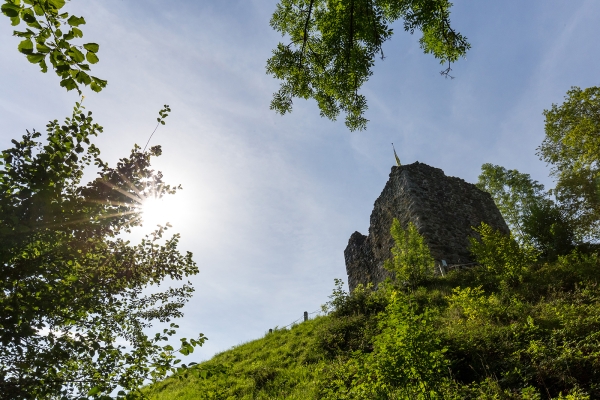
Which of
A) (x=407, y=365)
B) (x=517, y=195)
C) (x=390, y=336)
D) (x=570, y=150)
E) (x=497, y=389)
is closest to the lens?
(x=407, y=365)

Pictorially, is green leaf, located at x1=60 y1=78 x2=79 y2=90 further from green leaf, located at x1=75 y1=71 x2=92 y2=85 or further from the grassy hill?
the grassy hill

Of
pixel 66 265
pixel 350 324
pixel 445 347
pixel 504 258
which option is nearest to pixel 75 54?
pixel 66 265

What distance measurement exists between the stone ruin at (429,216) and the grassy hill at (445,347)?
114 inches

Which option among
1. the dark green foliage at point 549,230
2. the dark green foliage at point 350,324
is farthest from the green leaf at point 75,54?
the dark green foliage at point 549,230

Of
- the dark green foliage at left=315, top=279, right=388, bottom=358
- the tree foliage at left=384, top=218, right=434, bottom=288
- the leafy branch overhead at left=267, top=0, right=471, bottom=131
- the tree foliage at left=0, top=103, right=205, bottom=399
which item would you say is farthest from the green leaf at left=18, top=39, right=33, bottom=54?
the tree foliage at left=384, top=218, right=434, bottom=288

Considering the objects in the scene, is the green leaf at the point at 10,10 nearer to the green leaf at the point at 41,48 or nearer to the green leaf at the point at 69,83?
the green leaf at the point at 41,48

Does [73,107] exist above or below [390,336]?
above

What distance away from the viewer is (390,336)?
14.3 feet

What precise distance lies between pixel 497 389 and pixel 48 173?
6.23m

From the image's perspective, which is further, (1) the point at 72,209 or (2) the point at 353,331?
(2) the point at 353,331

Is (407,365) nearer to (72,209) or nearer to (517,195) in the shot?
(72,209)

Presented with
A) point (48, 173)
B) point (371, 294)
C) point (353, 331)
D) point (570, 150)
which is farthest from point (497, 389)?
point (570, 150)

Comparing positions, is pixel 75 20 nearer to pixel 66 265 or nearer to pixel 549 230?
pixel 66 265

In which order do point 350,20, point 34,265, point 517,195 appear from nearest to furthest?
point 34,265 → point 350,20 → point 517,195
